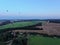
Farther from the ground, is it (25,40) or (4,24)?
(4,24)

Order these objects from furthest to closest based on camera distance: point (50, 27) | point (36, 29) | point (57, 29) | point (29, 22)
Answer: point (29, 22), point (36, 29), point (50, 27), point (57, 29)

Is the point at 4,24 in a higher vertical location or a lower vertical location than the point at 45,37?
higher

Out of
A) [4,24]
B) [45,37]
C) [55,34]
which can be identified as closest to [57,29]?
[55,34]

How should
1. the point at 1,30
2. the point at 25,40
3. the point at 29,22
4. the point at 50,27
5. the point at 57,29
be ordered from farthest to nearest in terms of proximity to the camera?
the point at 29,22, the point at 1,30, the point at 50,27, the point at 57,29, the point at 25,40

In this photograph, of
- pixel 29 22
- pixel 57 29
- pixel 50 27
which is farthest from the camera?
pixel 29 22

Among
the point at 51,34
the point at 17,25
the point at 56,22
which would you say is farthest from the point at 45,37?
the point at 17,25

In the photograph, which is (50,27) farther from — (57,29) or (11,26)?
(11,26)

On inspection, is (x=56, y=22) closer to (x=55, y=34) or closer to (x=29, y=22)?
(x=55, y=34)

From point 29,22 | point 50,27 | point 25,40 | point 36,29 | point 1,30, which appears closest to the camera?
point 25,40

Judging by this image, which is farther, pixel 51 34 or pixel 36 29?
pixel 36 29
